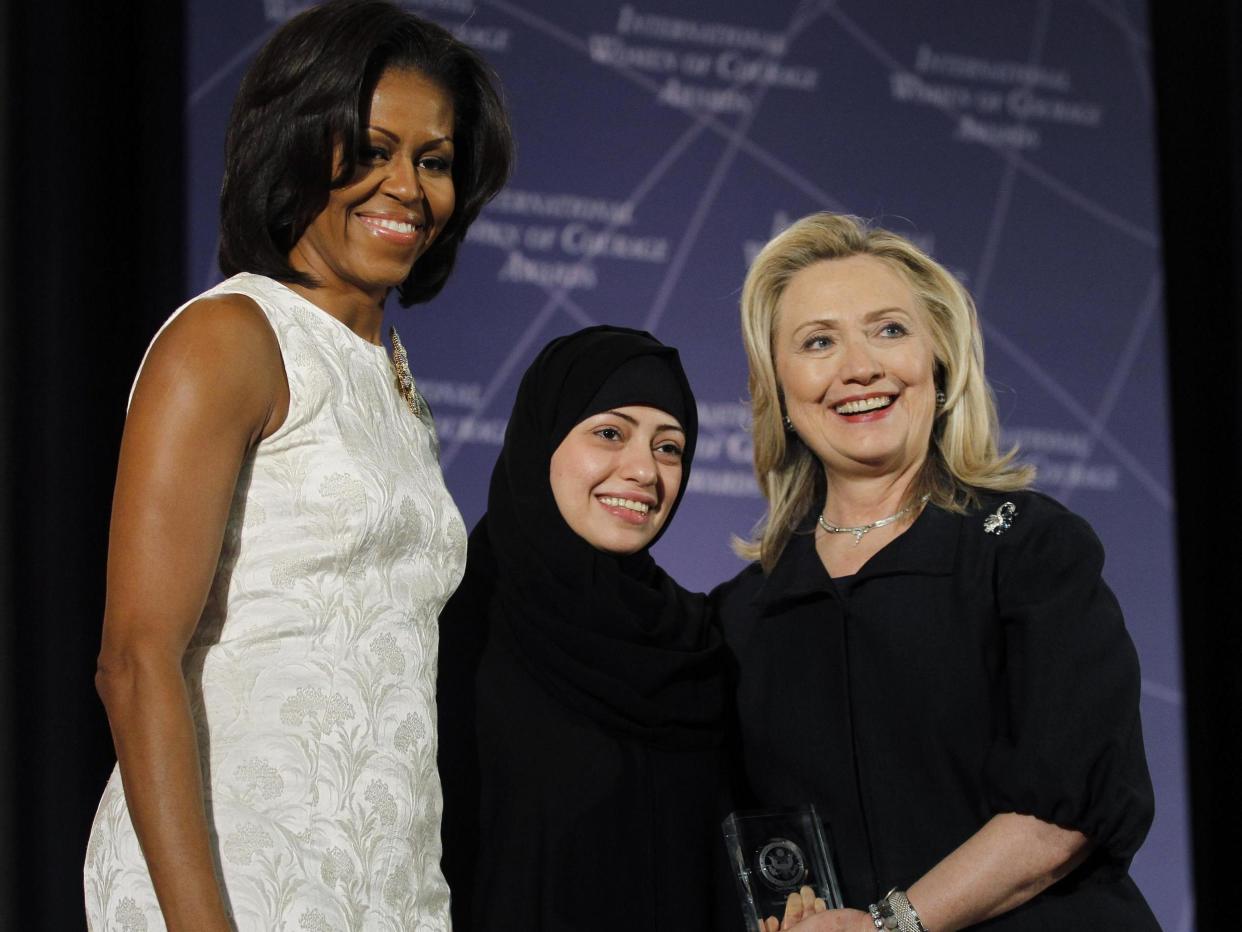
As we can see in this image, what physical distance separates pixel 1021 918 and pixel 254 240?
1.40m

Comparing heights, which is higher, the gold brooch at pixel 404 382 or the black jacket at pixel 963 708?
the gold brooch at pixel 404 382

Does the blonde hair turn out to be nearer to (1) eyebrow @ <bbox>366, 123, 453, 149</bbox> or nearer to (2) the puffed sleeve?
(2) the puffed sleeve

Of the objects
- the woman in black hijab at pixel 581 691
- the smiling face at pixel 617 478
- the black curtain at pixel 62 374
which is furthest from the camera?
the black curtain at pixel 62 374

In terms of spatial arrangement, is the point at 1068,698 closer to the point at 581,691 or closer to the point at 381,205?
the point at 581,691

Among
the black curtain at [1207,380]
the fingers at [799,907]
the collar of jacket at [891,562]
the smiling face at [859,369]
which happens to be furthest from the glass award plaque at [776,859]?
the black curtain at [1207,380]

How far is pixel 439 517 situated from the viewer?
6.12 ft

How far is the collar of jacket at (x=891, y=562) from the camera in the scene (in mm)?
2297

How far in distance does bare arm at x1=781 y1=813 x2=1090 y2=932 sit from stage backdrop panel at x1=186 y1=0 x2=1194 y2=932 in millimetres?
1760

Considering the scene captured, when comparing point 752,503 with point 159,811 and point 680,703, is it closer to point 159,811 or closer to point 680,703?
point 680,703

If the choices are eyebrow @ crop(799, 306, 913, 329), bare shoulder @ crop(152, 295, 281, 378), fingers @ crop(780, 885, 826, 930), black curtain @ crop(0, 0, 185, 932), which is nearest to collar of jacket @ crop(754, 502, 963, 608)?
eyebrow @ crop(799, 306, 913, 329)

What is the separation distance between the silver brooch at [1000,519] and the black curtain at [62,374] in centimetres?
183

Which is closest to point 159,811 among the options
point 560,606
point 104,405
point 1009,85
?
point 560,606

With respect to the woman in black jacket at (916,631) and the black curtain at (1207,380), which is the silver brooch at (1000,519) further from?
the black curtain at (1207,380)

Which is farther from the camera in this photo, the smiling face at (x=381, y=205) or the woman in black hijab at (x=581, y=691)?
the woman in black hijab at (x=581, y=691)
